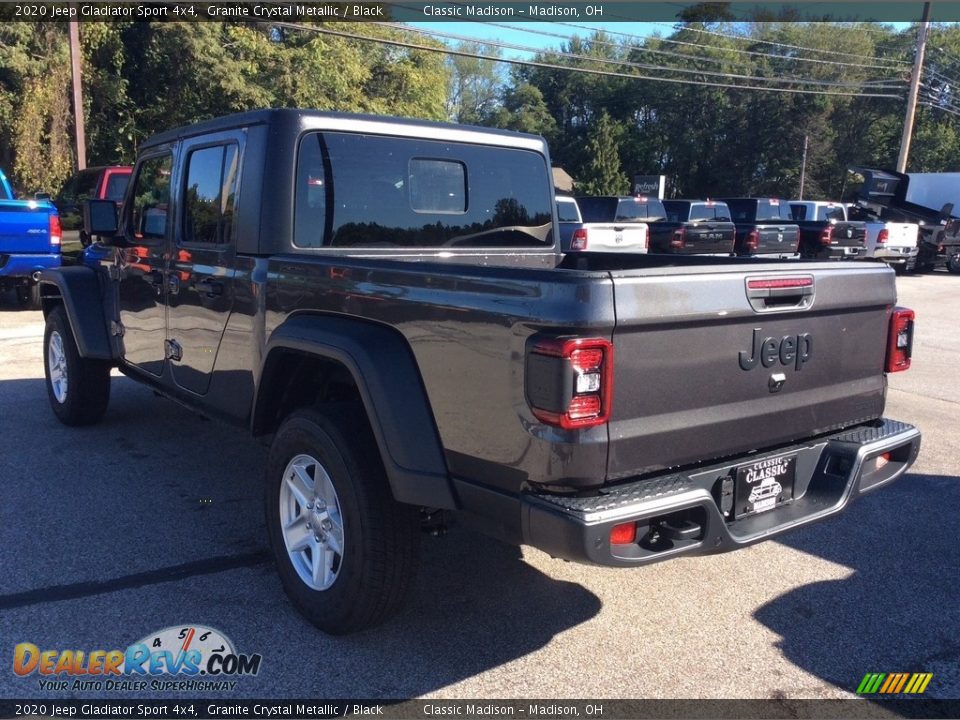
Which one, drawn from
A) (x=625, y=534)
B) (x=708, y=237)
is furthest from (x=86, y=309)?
(x=708, y=237)

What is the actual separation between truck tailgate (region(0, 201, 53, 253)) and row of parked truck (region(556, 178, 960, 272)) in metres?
7.98

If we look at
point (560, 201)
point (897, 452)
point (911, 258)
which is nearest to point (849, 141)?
point (911, 258)

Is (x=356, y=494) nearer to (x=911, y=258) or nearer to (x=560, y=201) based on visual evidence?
(x=560, y=201)

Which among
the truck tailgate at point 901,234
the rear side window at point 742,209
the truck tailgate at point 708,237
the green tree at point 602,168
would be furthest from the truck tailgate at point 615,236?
the green tree at point 602,168

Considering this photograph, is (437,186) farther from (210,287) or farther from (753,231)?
(753,231)

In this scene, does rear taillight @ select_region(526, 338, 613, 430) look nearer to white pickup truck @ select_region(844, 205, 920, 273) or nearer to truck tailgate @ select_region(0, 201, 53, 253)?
truck tailgate @ select_region(0, 201, 53, 253)

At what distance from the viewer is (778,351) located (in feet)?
10.5

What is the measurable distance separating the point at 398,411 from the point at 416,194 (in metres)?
1.68

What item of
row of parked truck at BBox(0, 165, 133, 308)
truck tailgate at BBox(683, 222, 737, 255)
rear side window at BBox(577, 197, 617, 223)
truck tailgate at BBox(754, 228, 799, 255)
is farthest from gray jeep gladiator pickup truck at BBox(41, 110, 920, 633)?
rear side window at BBox(577, 197, 617, 223)

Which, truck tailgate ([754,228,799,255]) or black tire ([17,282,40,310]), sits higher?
truck tailgate ([754,228,799,255])

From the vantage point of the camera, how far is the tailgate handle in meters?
3.06

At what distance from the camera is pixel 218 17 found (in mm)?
20688

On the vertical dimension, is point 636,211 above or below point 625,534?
above

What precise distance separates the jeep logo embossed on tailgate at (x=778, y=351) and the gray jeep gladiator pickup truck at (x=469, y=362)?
1 cm
